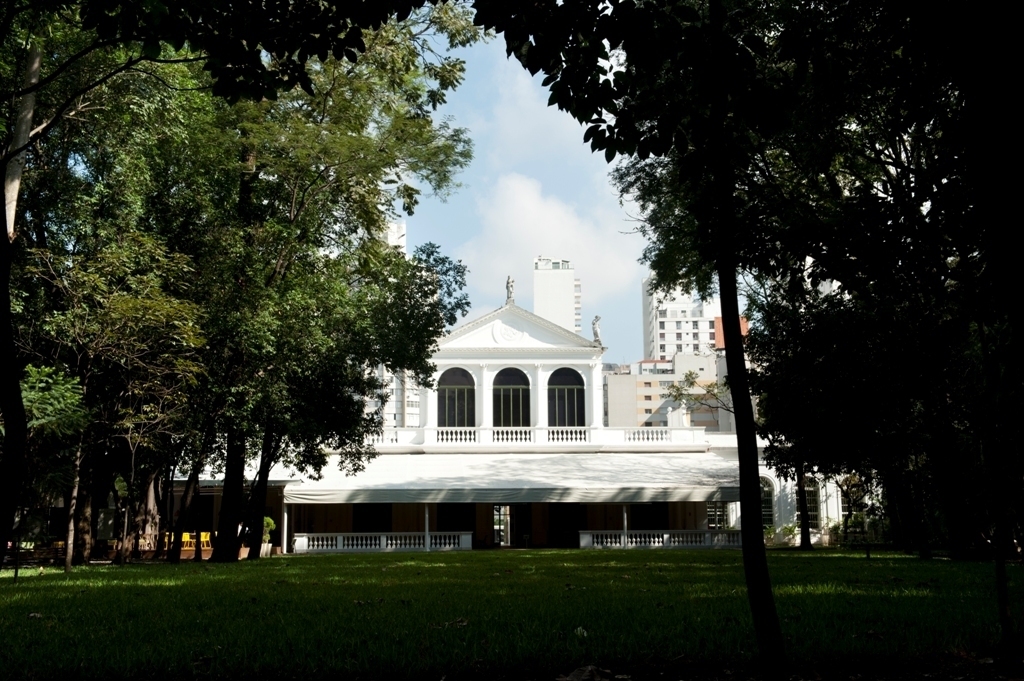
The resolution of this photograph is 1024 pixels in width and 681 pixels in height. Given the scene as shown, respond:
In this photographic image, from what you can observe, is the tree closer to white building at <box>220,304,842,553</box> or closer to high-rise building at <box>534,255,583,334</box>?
white building at <box>220,304,842,553</box>

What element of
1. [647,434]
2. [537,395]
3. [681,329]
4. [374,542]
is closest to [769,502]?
[647,434]

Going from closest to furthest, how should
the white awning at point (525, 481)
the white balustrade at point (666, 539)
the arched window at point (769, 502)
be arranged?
1. the white awning at point (525, 481)
2. the white balustrade at point (666, 539)
3. the arched window at point (769, 502)

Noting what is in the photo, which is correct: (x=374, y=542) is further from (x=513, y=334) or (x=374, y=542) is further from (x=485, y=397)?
(x=513, y=334)

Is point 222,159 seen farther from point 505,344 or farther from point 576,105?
point 505,344

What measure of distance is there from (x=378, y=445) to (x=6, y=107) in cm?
2288

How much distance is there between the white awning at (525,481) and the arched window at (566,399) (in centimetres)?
531

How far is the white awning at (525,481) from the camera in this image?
2830 centimetres

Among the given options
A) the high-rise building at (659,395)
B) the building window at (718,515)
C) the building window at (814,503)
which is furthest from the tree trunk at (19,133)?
the building window at (814,503)

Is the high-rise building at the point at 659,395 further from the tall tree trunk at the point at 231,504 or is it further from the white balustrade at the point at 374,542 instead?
the tall tree trunk at the point at 231,504

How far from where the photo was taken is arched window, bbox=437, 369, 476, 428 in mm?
38875

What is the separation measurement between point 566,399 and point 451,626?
32680 millimetres

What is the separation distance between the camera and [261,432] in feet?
60.8

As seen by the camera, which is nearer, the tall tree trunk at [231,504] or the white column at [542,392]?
the tall tree trunk at [231,504]

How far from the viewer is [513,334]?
39406mm
